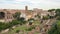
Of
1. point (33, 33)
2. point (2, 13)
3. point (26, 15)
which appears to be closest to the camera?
point (33, 33)

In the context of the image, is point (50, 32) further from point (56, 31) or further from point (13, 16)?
point (13, 16)

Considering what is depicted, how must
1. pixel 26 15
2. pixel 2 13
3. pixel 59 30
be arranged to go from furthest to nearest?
pixel 2 13 < pixel 26 15 < pixel 59 30

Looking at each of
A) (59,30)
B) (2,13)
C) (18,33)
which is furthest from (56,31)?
(2,13)

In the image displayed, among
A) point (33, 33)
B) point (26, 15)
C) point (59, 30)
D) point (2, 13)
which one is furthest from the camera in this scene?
point (2, 13)

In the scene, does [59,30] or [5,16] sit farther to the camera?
[5,16]

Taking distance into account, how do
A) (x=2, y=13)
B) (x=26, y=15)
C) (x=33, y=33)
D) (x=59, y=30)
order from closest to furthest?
1. (x=59, y=30)
2. (x=33, y=33)
3. (x=26, y=15)
4. (x=2, y=13)

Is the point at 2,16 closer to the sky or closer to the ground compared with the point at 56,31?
closer to the ground

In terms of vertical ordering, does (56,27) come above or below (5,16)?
above

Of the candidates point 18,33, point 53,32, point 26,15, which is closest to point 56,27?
point 53,32

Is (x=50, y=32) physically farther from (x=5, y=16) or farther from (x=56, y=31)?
(x=5, y=16)
